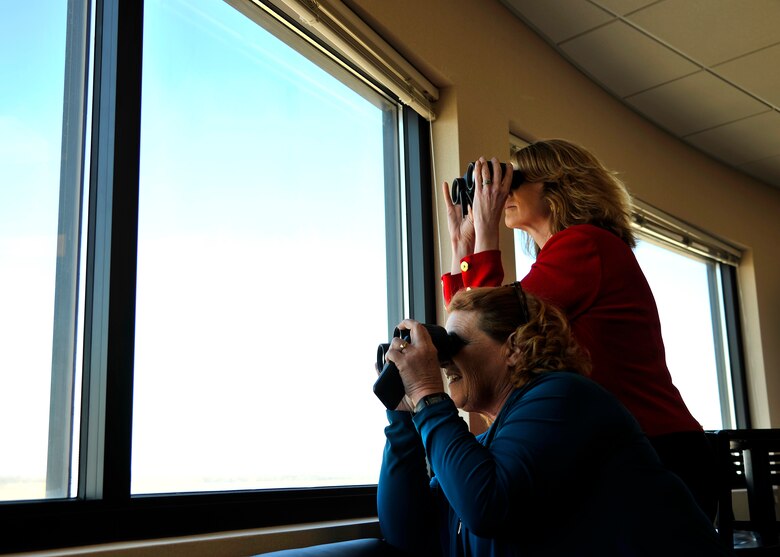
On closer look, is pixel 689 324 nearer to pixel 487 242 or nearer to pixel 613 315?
pixel 487 242

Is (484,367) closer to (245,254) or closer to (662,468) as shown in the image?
(662,468)

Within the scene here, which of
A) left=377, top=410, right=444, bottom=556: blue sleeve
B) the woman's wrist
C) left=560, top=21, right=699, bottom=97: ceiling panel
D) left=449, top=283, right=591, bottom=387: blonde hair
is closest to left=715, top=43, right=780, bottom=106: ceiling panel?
left=560, top=21, right=699, bottom=97: ceiling panel

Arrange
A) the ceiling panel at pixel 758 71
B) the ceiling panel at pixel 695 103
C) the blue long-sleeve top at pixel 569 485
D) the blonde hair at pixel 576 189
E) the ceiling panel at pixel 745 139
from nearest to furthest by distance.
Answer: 1. the blue long-sleeve top at pixel 569 485
2. the blonde hair at pixel 576 189
3. the ceiling panel at pixel 758 71
4. the ceiling panel at pixel 695 103
5. the ceiling panel at pixel 745 139

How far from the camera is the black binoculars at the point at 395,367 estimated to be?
1.41 m

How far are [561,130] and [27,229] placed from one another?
2.39 m

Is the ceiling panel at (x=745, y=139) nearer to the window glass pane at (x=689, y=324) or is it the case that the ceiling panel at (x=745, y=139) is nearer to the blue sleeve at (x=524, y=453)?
the window glass pane at (x=689, y=324)

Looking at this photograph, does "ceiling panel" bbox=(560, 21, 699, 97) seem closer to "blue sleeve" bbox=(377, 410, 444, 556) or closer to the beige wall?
the beige wall

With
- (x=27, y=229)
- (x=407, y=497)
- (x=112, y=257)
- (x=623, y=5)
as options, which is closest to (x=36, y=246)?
(x=27, y=229)

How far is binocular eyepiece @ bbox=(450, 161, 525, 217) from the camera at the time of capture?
1857 mm

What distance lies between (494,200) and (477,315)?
0.48 metres

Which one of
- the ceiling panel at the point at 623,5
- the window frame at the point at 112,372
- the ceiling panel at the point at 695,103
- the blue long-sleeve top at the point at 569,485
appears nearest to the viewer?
the blue long-sleeve top at the point at 569,485

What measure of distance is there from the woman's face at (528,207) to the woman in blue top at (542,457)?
1.50 feet

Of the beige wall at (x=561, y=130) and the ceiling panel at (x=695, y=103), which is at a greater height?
the ceiling panel at (x=695, y=103)

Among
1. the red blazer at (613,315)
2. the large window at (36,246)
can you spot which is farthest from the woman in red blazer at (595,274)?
the large window at (36,246)
